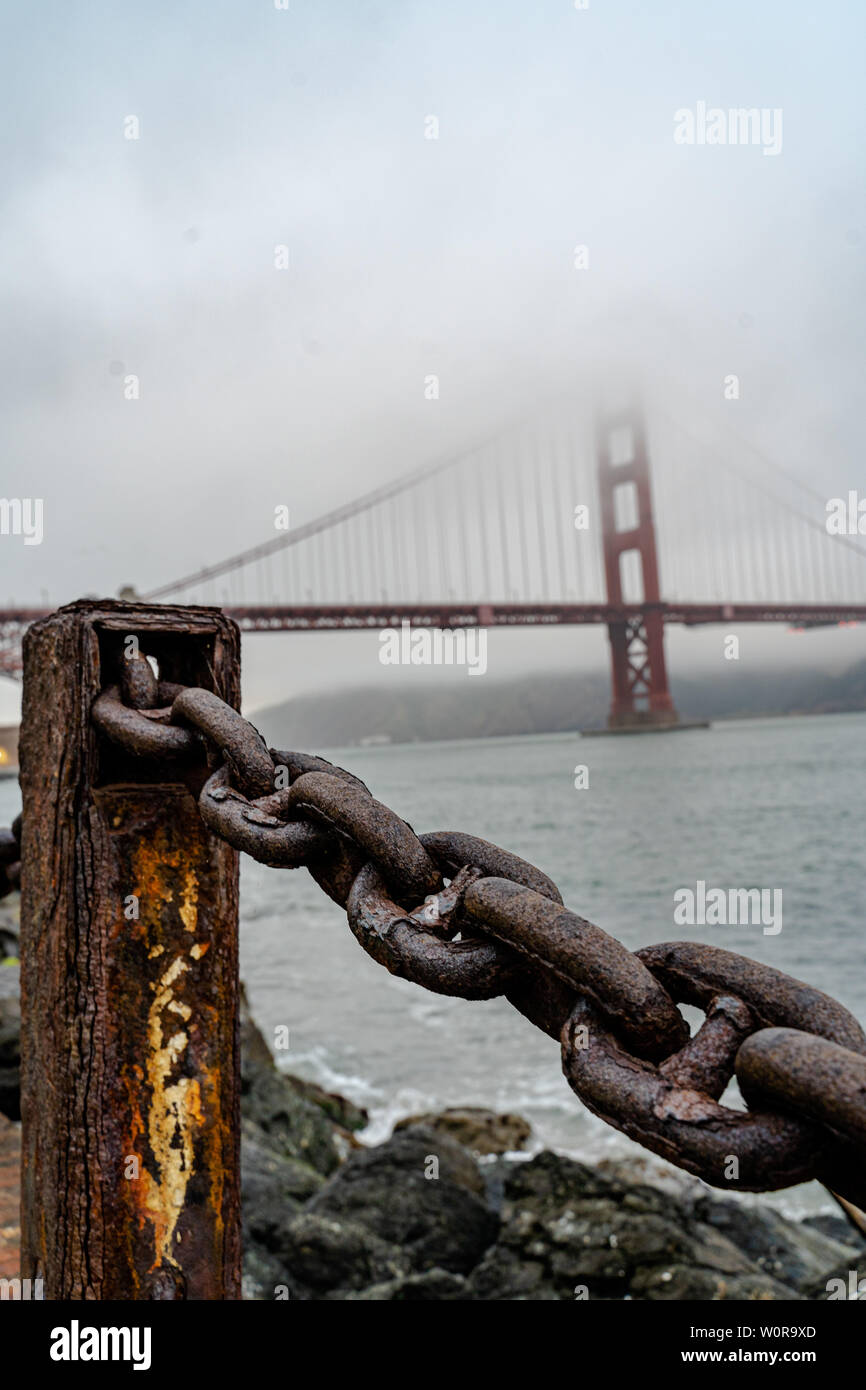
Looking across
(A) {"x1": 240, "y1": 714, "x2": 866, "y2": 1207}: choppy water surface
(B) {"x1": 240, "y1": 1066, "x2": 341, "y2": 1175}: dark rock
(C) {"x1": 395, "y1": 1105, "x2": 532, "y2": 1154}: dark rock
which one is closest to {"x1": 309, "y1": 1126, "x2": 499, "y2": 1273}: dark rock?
(B) {"x1": 240, "y1": 1066, "x2": 341, "y2": 1175}: dark rock

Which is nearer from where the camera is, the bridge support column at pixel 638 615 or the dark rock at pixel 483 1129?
the dark rock at pixel 483 1129

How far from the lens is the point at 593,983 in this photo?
2.24 ft

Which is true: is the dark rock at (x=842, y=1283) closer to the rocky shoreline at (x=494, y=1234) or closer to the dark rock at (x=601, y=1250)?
the rocky shoreline at (x=494, y=1234)

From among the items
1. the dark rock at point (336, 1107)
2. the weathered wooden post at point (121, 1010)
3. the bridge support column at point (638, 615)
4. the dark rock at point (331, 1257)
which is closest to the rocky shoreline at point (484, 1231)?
the dark rock at point (331, 1257)

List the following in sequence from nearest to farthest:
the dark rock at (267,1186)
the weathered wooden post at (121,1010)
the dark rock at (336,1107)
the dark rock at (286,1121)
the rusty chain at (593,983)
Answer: the rusty chain at (593,983) < the weathered wooden post at (121,1010) < the dark rock at (267,1186) < the dark rock at (286,1121) < the dark rock at (336,1107)

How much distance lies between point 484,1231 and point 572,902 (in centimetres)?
1159

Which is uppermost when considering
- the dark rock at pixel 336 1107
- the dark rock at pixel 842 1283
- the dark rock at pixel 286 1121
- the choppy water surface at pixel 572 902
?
the dark rock at pixel 286 1121

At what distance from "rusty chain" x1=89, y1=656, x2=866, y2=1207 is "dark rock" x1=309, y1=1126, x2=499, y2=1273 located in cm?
333

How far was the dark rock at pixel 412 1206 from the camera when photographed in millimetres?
3754

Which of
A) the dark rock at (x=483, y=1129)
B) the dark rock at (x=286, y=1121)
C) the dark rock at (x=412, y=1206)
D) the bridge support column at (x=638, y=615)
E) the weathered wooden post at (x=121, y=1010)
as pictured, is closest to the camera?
the weathered wooden post at (x=121, y=1010)

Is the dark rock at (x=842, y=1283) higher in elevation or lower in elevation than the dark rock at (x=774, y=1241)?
higher

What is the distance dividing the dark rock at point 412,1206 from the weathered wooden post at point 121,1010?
289 centimetres
